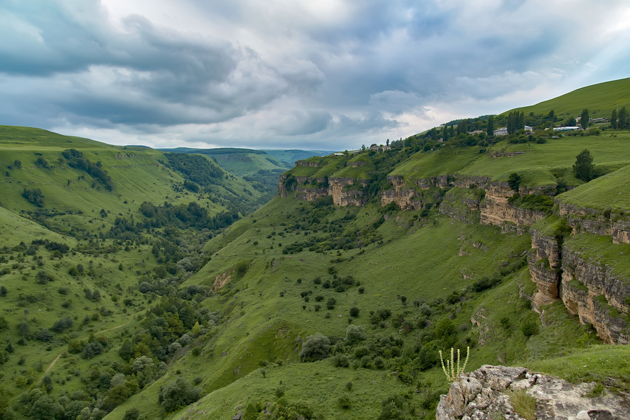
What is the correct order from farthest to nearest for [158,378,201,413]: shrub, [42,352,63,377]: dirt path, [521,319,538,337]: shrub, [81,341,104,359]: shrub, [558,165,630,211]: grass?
[81,341,104,359]: shrub, [42,352,63,377]: dirt path, [158,378,201,413]: shrub, [521,319,538,337]: shrub, [558,165,630,211]: grass

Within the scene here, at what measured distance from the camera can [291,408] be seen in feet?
150

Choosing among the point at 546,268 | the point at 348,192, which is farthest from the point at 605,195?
the point at 348,192

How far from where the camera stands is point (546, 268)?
152 feet

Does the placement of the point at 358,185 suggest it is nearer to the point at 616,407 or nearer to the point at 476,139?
the point at 476,139

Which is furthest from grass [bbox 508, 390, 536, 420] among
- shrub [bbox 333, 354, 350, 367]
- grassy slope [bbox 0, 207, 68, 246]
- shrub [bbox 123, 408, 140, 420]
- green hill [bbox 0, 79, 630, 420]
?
grassy slope [bbox 0, 207, 68, 246]

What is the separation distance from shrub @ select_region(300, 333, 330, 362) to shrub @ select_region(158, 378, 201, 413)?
2148 cm

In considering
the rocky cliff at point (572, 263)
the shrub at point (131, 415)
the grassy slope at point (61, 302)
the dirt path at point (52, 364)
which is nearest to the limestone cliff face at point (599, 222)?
the rocky cliff at point (572, 263)

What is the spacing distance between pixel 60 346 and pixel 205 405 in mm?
77313

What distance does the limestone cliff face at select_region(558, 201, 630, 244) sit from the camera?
122 feet

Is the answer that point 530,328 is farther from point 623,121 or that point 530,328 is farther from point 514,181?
point 623,121

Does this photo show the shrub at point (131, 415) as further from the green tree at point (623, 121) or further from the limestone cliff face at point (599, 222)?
the green tree at point (623, 121)

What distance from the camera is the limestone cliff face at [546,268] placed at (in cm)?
4512

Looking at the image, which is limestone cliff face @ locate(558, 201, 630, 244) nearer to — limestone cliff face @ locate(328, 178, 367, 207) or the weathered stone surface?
the weathered stone surface

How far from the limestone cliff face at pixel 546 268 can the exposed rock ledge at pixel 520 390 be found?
33.5 metres
